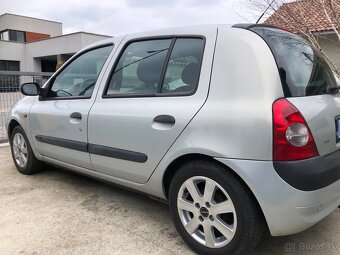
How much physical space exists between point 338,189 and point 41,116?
3.07 m

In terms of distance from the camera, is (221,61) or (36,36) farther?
(36,36)

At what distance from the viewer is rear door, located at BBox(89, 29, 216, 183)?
103 inches

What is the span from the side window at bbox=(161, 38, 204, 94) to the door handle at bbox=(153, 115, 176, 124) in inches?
8.5

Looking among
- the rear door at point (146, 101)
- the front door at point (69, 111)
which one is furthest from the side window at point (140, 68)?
the front door at point (69, 111)

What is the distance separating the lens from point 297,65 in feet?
8.21

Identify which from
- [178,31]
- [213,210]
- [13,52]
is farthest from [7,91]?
[13,52]

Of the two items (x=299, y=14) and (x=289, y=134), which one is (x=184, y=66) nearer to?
(x=289, y=134)

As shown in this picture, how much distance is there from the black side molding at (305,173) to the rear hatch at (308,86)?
0.34 feet

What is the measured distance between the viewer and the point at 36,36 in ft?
120

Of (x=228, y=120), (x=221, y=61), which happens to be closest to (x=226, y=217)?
(x=228, y=120)

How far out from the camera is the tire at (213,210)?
7.63ft

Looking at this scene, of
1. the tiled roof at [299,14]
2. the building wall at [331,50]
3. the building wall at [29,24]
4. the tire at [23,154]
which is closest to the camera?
the tire at [23,154]

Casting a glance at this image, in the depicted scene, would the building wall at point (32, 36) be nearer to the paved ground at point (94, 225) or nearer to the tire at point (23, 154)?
the tire at point (23, 154)

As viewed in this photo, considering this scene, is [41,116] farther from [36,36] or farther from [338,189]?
[36,36]
